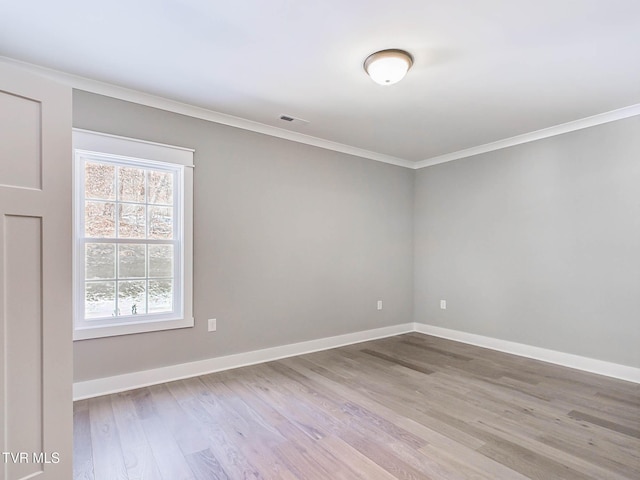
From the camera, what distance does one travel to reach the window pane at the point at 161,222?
3170mm

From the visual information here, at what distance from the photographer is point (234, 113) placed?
11.3 ft

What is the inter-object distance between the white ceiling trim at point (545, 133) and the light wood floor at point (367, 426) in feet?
8.24

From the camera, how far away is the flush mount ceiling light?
7.65 ft

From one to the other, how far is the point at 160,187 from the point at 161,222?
327 mm

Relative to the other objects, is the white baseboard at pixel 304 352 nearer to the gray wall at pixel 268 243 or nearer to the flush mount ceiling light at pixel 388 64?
the gray wall at pixel 268 243

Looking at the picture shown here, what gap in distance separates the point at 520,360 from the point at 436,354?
88 cm

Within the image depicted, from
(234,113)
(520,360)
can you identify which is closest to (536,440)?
(520,360)

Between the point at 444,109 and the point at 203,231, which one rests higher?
the point at 444,109

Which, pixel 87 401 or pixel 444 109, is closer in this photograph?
pixel 87 401

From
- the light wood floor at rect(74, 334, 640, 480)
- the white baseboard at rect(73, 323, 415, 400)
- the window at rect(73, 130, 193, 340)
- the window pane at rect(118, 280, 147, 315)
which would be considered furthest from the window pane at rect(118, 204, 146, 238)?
the light wood floor at rect(74, 334, 640, 480)

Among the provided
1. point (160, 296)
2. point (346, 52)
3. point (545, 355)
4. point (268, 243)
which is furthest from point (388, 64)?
point (545, 355)

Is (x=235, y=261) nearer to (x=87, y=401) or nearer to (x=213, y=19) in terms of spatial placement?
(x=87, y=401)

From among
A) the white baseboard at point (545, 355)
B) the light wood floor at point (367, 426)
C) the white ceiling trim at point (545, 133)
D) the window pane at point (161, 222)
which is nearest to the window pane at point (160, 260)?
the window pane at point (161, 222)

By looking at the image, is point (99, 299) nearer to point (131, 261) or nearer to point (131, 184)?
point (131, 261)
